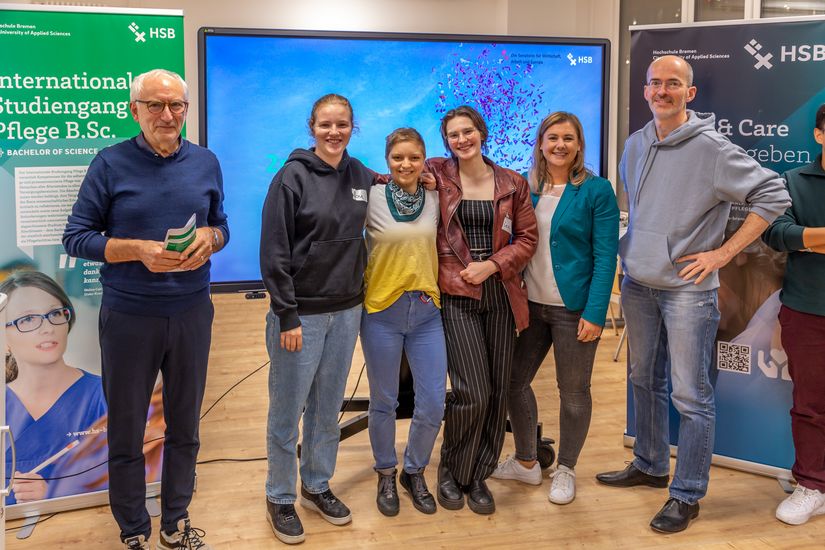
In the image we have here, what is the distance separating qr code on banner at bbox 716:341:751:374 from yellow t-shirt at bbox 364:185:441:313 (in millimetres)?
1479

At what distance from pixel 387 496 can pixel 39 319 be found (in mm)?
1483

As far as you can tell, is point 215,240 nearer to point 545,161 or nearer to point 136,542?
point 136,542

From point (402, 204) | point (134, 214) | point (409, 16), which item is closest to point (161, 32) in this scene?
point (134, 214)

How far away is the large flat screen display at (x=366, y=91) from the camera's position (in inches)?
144

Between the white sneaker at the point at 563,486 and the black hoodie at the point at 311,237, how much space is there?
1.22 meters

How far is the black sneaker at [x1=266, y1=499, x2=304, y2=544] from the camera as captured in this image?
3.04 meters

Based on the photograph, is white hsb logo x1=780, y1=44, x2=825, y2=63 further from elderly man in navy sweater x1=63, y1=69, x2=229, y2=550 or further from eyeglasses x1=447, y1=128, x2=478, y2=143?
elderly man in navy sweater x1=63, y1=69, x2=229, y2=550

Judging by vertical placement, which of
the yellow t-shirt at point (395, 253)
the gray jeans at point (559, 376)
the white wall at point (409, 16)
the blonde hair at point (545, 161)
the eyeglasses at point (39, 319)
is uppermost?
the white wall at point (409, 16)

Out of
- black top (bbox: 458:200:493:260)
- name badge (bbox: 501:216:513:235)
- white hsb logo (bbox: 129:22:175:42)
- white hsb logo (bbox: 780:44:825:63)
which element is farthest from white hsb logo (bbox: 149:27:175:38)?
white hsb logo (bbox: 780:44:825:63)

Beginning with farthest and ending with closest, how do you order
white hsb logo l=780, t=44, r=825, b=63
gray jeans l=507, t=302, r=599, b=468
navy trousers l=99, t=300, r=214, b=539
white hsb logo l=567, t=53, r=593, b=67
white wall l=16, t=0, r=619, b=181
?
white wall l=16, t=0, r=619, b=181 < white hsb logo l=567, t=53, r=593, b=67 < white hsb logo l=780, t=44, r=825, b=63 < gray jeans l=507, t=302, r=599, b=468 < navy trousers l=99, t=300, r=214, b=539

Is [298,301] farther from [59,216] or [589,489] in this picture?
[589,489]

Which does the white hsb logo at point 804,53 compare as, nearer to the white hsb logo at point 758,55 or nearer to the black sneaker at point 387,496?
the white hsb logo at point 758,55

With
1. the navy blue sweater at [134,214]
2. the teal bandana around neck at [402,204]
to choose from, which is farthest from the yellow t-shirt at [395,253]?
the navy blue sweater at [134,214]

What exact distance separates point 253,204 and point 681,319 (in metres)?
1.90
